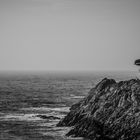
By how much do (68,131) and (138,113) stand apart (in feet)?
45.7

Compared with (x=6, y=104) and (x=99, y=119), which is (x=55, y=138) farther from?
(x=6, y=104)

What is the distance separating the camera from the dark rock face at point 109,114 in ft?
169

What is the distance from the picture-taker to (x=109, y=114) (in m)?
57.0

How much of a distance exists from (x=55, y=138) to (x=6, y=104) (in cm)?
4310

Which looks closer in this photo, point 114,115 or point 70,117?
point 114,115

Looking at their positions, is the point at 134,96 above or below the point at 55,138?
above

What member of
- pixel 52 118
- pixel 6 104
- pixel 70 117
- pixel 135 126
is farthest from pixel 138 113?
pixel 6 104

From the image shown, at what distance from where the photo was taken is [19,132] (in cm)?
6031

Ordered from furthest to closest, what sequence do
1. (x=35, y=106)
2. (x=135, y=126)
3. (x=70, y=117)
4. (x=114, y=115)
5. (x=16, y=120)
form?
(x=35, y=106) → (x=16, y=120) → (x=70, y=117) → (x=114, y=115) → (x=135, y=126)

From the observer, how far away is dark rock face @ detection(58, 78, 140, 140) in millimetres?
51600

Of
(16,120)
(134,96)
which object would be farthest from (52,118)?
(134,96)

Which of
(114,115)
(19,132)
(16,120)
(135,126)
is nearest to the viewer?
(135,126)

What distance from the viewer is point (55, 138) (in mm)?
55969

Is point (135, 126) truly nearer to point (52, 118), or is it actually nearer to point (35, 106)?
point (52, 118)
